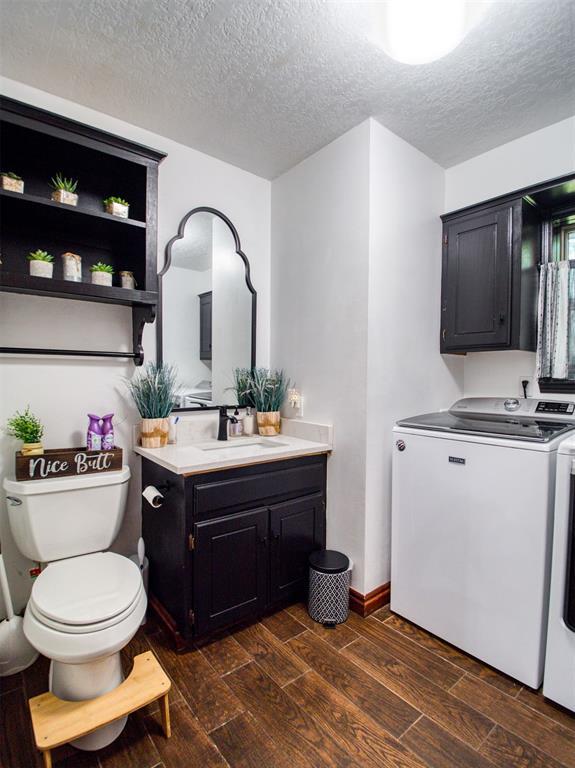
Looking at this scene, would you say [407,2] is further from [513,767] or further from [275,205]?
[513,767]

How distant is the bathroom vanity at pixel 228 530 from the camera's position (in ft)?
5.51

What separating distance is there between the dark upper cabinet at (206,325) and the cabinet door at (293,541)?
100 centimetres

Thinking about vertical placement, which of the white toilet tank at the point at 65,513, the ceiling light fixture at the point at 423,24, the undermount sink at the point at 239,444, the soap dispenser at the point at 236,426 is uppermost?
the ceiling light fixture at the point at 423,24

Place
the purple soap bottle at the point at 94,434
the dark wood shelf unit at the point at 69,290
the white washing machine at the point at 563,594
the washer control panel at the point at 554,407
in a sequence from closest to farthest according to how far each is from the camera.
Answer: the white washing machine at the point at 563,594
the dark wood shelf unit at the point at 69,290
the purple soap bottle at the point at 94,434
the washer control panel at the point at 554,407

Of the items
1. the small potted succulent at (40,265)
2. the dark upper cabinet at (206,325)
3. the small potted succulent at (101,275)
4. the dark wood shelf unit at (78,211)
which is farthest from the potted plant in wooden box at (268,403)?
the small potted succulent at (40,265)

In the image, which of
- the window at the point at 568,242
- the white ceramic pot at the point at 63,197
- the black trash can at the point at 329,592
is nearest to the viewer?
the white ceramic pot at the point at 63,197

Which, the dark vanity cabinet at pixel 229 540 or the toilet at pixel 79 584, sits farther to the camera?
the dark vanity cabinet at pixel 229 540

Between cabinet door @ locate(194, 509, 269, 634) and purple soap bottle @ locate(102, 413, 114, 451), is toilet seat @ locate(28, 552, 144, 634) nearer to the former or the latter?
cabinet door @ locate(194, 509, 269, 634)

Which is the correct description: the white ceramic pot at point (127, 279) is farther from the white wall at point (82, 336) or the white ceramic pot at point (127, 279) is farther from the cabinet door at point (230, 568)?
the cabinet door at point (230, 568)

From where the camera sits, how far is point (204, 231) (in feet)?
7.69

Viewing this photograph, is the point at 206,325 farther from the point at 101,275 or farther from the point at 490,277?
the point at 490,277

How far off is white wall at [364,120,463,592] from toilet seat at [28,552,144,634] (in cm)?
117

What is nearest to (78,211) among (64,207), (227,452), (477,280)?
(64,207)

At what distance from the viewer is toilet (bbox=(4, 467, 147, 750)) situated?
121cm
